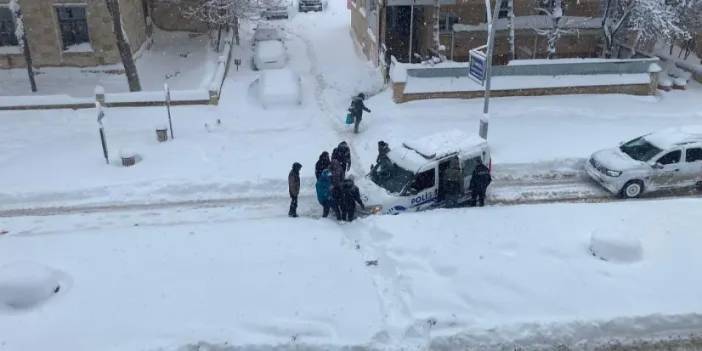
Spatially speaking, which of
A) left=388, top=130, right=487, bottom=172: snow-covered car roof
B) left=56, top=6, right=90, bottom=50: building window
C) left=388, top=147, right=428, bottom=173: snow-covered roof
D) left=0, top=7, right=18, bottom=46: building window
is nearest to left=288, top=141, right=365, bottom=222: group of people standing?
left=388, top=147, right=428, bottom=173: snow-covered roof

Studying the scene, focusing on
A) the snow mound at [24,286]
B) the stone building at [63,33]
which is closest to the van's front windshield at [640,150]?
the snow mound at [24,286]

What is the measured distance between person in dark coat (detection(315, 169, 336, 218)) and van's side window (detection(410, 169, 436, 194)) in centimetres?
182

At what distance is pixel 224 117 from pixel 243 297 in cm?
1110

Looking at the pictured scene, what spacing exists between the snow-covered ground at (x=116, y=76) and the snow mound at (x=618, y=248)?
1648 centimetres

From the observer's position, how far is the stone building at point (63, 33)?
23516mm

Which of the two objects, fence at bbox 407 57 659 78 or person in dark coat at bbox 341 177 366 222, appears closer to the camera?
person in dark coat at bbox 341 177 366 222

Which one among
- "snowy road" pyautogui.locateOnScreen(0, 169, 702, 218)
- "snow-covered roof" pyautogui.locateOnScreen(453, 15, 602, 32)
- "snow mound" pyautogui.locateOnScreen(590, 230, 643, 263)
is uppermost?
"snow-covered roof" pyautogui.locateOnScreen(453, 15, 602, 32)

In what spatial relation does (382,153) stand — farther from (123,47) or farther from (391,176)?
(123,47)

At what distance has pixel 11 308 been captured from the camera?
934 centimetres

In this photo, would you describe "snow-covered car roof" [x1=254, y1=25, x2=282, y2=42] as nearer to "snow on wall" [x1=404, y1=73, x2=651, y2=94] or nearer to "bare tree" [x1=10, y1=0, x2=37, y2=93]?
"bare tree" [x1=10, y1=0, x2=37, y2=93]

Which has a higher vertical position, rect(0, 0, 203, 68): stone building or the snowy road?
rect(0, 0, 203, 68): stone building

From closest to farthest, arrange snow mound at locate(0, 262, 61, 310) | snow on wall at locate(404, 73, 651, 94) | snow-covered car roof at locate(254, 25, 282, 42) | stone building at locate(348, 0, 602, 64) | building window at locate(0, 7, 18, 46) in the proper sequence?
1. snow mound at locate(0, 262, 61, 310)
2. snow on wall at locate(404, 73, 651, 94)
3. building window at locate(0, 7, 18, 46)
4. stone building at locate(348, 0, 602, 64)
5. snow-covered car roof at locate(254, 25, 282, 42)

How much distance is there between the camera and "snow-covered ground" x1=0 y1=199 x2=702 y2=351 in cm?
905

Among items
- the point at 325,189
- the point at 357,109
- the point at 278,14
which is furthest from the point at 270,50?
the point at 325,189
